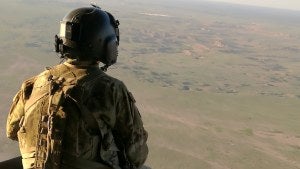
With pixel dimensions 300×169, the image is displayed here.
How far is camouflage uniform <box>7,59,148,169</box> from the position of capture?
1954mm

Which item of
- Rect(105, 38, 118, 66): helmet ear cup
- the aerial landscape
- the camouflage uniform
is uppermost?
Rect(105, 38, 118, 66): helmet ear cup

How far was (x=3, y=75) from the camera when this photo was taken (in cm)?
2577

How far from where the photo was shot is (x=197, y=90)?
92.1ft

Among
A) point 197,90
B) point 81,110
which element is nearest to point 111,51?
point 81,110

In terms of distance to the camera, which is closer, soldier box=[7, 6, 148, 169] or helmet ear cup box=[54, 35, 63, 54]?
soldier box=[7, 6, 148, 169]

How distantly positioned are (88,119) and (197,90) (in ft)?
86.2

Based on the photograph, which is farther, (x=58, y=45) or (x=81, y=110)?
(x=58, y=45)

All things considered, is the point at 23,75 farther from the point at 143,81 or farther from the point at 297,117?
the point at 297,117

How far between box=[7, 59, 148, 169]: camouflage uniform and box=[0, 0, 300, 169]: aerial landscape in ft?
40.9

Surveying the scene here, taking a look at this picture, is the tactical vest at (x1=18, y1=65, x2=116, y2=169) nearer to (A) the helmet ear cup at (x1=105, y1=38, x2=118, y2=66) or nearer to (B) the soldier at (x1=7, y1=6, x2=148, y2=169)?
(B) the soldier at (x1=7, y1=6, x2=148, y2=169)

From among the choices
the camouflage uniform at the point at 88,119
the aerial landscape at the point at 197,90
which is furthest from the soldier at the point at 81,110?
the aerial landscape at the point at 197,90

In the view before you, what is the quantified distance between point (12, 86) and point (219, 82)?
44.3ft

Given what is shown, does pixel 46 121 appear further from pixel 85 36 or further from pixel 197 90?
pixel 197 90

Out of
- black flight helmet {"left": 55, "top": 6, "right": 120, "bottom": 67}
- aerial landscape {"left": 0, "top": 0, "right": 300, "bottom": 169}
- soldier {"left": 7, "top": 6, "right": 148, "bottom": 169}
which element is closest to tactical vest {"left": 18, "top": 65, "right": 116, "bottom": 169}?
soldier {"left": 7, "top": 6, "right": 148, "bottom": 169}
